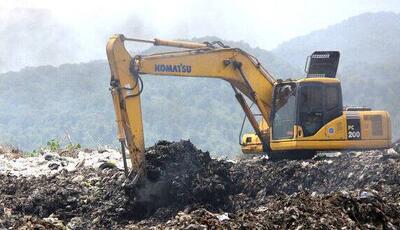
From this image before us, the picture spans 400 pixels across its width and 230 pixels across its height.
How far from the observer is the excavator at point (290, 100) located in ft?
41.3

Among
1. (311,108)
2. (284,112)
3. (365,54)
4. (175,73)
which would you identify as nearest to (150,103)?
(365,54)

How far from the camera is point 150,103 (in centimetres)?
6869

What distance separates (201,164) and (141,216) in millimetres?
1599

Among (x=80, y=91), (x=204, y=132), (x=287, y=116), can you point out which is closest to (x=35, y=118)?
(x=80, y=91)

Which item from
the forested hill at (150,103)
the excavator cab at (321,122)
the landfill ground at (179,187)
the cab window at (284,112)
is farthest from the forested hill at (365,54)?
the landfill ground at (179,187)

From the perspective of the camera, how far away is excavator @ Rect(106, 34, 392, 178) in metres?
12.6

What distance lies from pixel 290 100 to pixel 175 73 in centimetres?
261

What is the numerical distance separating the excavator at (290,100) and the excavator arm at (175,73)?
0.02m

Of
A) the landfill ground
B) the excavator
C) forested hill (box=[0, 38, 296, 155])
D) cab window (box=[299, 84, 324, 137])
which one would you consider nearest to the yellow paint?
the excavator

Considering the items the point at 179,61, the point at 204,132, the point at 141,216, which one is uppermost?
the point at 179,61

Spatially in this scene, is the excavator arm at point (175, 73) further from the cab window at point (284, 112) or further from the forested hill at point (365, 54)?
the forested hill at point (365, 54)

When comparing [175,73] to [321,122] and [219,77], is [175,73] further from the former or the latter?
[321,122]

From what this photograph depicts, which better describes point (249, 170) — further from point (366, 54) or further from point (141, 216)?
point (366, 54)

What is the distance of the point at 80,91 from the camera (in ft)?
251
